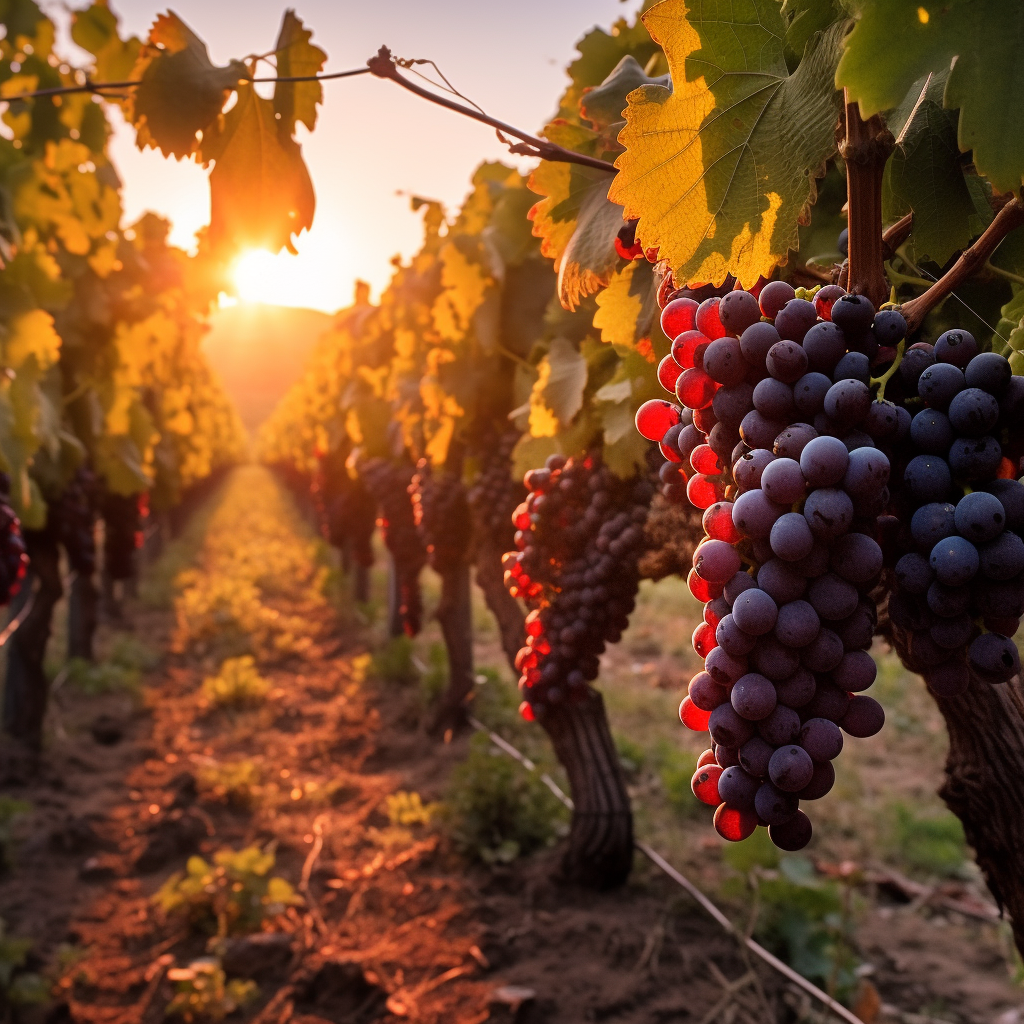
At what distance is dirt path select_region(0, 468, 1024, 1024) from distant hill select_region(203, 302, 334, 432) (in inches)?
4354

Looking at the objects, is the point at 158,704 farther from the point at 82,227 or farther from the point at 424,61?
the point at 424,61

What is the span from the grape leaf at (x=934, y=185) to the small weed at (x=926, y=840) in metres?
4.43

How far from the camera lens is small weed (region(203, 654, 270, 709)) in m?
7.48

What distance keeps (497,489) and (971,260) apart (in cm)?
308

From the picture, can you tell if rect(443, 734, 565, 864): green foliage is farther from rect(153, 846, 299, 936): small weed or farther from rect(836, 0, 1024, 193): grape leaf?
rect(836, 0, 1024, 193): grape leaf

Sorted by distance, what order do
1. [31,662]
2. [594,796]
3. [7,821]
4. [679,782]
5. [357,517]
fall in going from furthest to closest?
[357,517] < [31,662] < [679,782] < [7,821] < [594,796]

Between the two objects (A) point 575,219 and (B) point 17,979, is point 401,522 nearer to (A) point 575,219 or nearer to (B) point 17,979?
(B) point 17,979

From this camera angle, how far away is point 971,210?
110 cm

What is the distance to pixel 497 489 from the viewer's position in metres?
3.97

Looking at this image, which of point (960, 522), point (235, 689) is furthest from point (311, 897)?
point (960, 522)

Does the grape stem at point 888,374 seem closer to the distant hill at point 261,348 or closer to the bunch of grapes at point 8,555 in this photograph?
the bunch of grapes at point 8,555

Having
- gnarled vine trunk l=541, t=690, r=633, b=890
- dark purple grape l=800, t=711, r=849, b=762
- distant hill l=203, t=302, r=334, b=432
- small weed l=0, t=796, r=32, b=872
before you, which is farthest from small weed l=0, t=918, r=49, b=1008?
distant hill l=203, t=302, r=334, b=432

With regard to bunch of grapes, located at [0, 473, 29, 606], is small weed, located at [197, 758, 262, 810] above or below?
below

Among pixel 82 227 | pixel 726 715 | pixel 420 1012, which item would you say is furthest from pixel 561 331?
pixel 82 227
